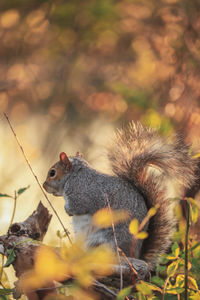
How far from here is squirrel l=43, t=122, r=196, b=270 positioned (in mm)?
1490

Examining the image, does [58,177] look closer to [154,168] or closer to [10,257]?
[154,168]

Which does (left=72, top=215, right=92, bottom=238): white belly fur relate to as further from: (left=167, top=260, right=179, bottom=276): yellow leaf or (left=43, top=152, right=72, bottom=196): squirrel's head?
(left=167, top=260, right=179, bottom=276): yellow leaf

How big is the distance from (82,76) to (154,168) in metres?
1.85

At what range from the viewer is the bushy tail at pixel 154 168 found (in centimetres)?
149

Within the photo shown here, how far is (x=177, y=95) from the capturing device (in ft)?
7.91

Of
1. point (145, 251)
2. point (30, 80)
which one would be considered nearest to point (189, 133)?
point (145, 251)

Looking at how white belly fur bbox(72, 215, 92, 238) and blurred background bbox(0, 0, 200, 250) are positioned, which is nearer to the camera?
white belly fur bbox(72, 215, 92, 238)

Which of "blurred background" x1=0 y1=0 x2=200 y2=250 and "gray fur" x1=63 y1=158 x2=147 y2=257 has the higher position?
"blurred background" x1=0 y1=0 x2=200 y2=250

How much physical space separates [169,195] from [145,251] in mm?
221

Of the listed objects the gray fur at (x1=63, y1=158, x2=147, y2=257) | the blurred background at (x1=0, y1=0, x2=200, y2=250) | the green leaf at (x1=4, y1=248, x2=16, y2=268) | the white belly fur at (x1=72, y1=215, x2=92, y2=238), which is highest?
the blurred background at (x1=0, y1=0, x2=200, y2=250)

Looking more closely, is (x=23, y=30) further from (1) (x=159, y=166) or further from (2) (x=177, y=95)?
(1) (x=159, y=166)

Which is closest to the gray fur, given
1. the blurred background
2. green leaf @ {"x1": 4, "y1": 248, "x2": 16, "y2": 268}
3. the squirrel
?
the squirrel

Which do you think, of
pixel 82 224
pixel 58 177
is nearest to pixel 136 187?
pixel 82 224

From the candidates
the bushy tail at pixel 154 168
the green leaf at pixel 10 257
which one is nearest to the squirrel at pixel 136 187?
the bushy tail at pixel 154 168
